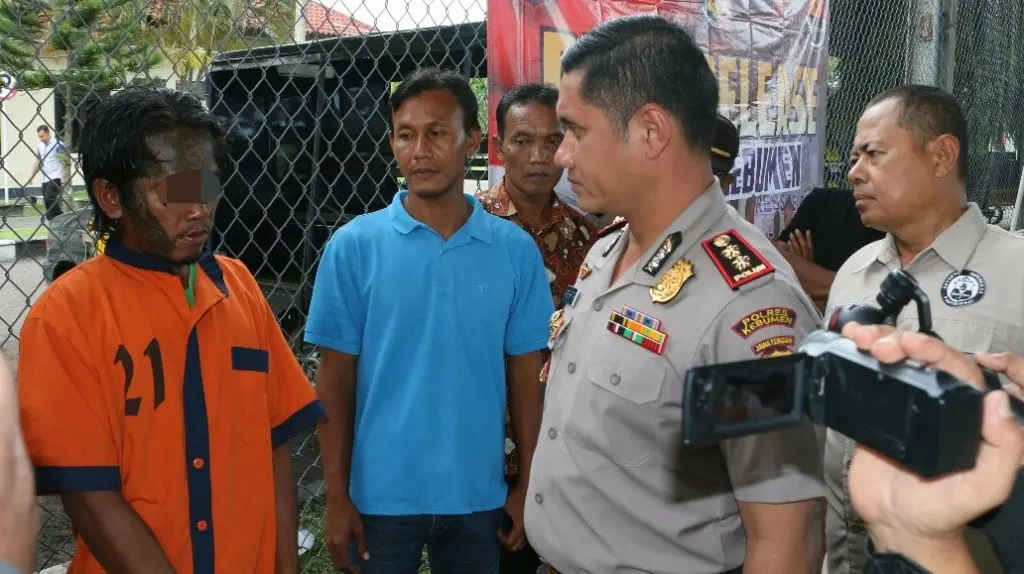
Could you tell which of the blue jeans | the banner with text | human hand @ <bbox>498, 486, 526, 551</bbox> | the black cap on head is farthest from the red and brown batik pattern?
the blue jeans

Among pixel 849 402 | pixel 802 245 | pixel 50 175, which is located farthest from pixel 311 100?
pixel 849 402

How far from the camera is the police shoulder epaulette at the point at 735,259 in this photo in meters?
1.44

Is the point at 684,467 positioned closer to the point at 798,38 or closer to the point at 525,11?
the point at 525,11

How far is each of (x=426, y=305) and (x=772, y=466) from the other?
1079mm

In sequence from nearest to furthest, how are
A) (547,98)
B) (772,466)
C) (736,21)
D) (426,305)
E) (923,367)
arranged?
(923,367), (772,466), (426,305), (547,98), (736,21)

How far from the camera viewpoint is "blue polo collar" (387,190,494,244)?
222 centimetres

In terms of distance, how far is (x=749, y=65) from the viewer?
12.3 ft

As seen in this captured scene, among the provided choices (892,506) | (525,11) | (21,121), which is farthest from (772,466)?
(21,121)

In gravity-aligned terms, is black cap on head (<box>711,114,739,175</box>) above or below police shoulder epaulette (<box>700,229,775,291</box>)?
above

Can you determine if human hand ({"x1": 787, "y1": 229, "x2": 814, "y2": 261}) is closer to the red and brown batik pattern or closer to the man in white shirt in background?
the red and brown batik pattern

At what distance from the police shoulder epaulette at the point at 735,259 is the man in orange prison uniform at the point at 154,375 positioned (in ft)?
3.23

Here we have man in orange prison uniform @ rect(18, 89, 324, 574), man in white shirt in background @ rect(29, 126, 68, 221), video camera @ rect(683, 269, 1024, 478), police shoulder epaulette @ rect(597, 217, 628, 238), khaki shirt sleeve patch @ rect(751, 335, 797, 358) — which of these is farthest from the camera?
man in white shirt in background @ rect(29, 126, 68, 221)

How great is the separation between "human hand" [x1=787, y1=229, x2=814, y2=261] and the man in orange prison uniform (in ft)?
7.85

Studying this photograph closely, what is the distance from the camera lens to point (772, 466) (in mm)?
1357
